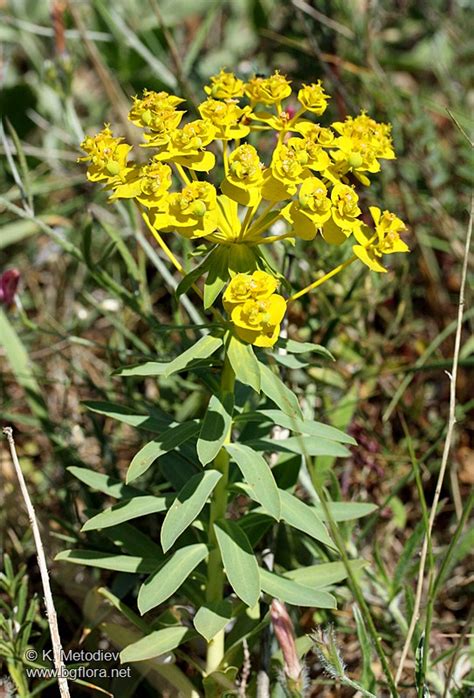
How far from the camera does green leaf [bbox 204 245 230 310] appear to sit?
1.54 meters

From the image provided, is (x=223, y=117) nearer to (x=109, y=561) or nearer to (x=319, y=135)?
(x=319, y=135)

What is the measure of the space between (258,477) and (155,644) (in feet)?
1.38

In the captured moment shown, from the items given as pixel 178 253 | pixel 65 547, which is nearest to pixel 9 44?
pixel 178 253

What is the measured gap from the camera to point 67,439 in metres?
2.55

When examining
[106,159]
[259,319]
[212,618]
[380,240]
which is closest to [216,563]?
[212,618]

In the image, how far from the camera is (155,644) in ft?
5.53

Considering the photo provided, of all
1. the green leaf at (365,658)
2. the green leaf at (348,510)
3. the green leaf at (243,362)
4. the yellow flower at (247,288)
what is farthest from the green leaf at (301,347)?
the green leaf at (365,658)

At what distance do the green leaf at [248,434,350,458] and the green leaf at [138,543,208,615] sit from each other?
0.78 feet

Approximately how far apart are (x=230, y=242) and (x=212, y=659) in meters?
0.88

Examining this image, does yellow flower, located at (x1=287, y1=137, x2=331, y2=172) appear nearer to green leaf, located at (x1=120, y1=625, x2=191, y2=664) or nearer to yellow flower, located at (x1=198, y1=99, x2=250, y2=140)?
yellow flower, located at (x1=198, y1=99, x2=250, y2=140)

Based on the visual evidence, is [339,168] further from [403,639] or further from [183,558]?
[403,639]

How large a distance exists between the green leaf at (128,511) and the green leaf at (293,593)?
0.84 ft

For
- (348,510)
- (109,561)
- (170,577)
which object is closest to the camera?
(170,577)

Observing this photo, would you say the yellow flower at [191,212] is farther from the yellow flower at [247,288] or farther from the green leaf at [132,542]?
the green leaf at [132,542]
